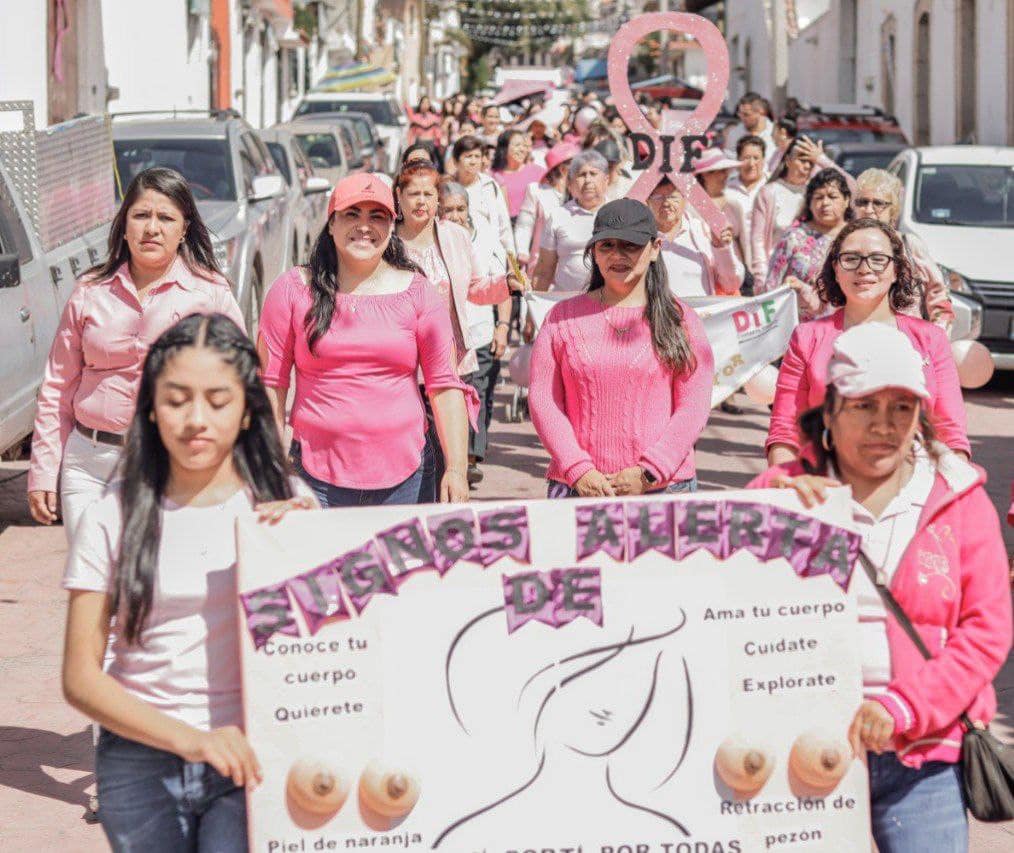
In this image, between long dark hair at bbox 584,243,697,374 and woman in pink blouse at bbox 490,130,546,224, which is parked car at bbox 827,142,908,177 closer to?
woman in pink blouse at bbox 490,130,546,224

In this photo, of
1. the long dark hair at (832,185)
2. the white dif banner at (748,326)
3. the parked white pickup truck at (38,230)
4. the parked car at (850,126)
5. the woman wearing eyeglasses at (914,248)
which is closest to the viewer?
the woman wearing eyeglasses at (914,248)

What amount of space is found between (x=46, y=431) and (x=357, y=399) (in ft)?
3.05

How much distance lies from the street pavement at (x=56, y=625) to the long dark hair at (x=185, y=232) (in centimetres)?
169

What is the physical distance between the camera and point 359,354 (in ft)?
18.1

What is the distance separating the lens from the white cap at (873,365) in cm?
344

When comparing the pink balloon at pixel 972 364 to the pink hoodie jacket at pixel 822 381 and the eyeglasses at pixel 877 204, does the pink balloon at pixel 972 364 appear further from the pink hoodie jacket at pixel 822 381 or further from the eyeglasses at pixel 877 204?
the pink hoodie jacket at pixel 822 381

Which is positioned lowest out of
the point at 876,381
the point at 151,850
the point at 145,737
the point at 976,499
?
the point at 151,850

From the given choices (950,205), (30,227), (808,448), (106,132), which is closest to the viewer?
(808,448)

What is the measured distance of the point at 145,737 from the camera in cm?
315

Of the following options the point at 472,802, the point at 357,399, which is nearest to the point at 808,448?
the point at 472,802

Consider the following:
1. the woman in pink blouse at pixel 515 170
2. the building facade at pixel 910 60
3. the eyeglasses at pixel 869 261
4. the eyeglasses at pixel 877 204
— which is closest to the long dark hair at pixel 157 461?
the eyeglasses at pixel 869 261

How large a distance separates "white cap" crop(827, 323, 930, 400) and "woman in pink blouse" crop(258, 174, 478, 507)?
7.03 ft

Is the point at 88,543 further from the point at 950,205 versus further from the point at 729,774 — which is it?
the point at 950,205

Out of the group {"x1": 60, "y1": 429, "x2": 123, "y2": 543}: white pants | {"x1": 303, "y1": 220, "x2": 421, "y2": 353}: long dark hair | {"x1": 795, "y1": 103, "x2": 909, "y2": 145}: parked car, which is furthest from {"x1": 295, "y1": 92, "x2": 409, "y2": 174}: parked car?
{"x1": 60, "y1": 429, "x2": 123, "y2": 543}: white pants
